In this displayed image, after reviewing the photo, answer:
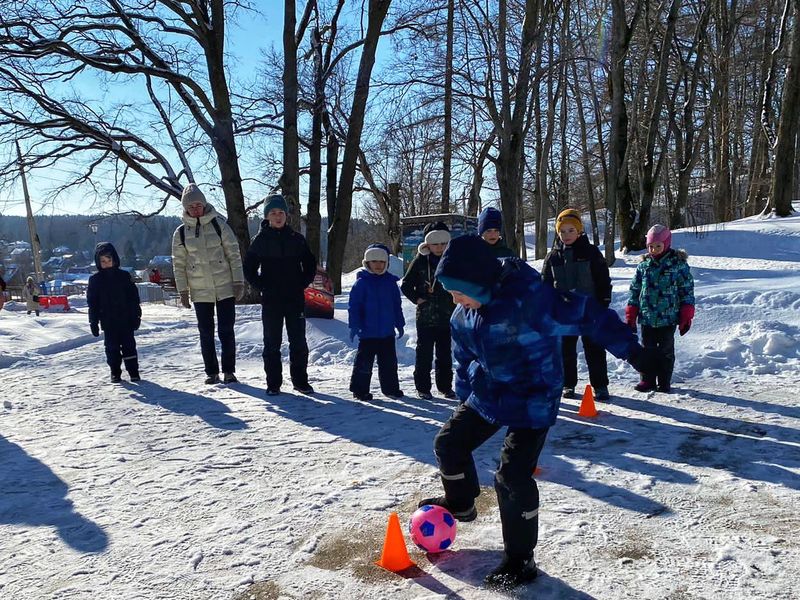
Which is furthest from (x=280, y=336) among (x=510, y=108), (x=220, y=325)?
(x=510, y=108)

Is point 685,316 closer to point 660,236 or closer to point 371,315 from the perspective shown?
point 660,236

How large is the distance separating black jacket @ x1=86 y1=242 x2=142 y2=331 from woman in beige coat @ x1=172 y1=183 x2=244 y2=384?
90 cm

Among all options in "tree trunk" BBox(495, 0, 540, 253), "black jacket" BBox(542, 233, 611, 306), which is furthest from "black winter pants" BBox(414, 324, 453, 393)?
"tree trunk" BBox(495, 0, 540, 253)

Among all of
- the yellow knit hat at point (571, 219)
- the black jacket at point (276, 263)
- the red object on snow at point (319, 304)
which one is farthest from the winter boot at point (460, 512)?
the red object on snow at point (319, 304)

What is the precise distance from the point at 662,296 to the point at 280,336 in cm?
404

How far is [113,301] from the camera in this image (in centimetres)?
757

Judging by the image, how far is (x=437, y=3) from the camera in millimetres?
15281

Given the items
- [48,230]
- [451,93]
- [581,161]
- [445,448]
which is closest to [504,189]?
[451,93]

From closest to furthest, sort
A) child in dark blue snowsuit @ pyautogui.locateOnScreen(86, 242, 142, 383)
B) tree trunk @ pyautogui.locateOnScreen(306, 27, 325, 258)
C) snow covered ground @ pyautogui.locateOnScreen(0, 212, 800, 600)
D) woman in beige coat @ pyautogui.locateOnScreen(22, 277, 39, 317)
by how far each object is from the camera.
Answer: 1. snow covered ground @ pyautogui.locateOnScreen(0, 212, 800, 600)
2. child in dark blue snowsuit @ pyautogui.locateOnScreen(86, 242, 142, 383)
3. tree trunk @ pyautogui.locateOnScreen(306, 27, 325, 258)
4. woman in beige coat @ pyautogui.locateOnScreen(22, 277, 39, 317)

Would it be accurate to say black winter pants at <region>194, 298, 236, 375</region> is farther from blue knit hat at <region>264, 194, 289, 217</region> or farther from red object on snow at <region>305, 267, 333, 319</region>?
red object on snow at <region>305, 267, 333, 319</region>

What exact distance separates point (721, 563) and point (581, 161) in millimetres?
27683

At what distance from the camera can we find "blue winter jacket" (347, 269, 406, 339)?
653 cm

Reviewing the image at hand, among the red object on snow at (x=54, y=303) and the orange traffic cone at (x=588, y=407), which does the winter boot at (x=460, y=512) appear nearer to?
the orange traffic cone at (x=588, y=407)

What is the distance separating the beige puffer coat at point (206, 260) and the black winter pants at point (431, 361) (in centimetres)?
224
